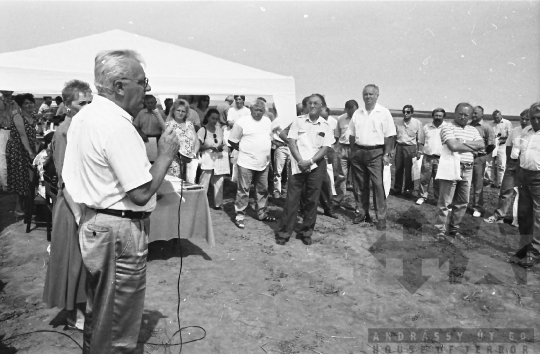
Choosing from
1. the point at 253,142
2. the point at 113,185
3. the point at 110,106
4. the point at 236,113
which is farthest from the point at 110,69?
the point at 236,113

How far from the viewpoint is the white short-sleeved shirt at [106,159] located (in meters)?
1.92

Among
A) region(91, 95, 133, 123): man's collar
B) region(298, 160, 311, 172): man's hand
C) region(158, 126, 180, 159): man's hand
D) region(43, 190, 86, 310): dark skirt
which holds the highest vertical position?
region(91, 95, 133, 123): man's collar

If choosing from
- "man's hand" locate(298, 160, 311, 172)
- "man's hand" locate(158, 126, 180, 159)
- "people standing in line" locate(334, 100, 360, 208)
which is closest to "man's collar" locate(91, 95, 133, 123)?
"man's hand" locate(158, 126, 180, 159)

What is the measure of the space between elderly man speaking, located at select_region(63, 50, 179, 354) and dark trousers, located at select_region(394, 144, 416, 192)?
7.47m

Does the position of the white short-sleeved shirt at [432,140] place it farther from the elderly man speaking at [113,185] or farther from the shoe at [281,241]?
the elderly man speaking at [113,185]

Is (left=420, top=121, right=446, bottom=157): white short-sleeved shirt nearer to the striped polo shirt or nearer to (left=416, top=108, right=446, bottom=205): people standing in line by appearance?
(left=416, top=108, right=446, bottom=205): people standing in line

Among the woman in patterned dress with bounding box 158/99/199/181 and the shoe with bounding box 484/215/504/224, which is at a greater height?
the woman in patterned dress with bounding box 158/99/199/181

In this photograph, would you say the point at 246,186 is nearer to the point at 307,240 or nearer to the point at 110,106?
the point at 307,240

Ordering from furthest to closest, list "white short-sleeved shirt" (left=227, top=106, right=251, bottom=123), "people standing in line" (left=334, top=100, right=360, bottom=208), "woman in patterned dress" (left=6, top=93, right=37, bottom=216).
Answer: "white short-sleeved shirt" (left=227, top=106, right=251, bottom=123) < "people standing in line" (left=334, top=100, right=360, bottom=208) < "woman in patterned dress" (left=6, top=93, right=37, bottom=216)

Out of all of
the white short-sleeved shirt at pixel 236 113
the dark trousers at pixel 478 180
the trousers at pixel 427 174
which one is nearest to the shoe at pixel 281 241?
the trousers at pixel 427 174

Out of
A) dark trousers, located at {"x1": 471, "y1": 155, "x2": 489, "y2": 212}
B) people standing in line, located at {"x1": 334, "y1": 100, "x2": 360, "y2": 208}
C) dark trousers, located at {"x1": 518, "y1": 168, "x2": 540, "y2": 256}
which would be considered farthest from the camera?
people standing in line, located at {"x1": 334, "y1": 100, "x2": 360, "y2": 208}

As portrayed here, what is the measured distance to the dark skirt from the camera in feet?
10.7

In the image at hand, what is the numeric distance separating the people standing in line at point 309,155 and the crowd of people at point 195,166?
0.01 meters

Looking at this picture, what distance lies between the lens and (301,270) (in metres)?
5.03
